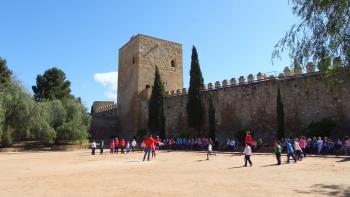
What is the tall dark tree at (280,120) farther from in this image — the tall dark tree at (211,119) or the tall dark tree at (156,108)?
the tall dark tree at (156,108)

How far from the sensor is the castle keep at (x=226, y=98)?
22.5m

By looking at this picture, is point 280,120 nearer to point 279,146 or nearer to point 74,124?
point 279,146

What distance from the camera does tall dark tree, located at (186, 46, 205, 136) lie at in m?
29.4

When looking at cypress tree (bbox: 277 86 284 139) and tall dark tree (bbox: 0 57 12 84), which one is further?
tall dark tree (bbox: 0 57 12 84)

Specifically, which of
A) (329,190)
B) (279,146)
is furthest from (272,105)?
(329,190)

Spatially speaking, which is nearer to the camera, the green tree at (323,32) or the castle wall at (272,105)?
the green tree at (323,32)

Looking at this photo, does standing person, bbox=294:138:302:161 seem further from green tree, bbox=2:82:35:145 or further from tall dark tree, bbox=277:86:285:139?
green tree, bbox=2:82:35:145

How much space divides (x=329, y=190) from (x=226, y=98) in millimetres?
20515

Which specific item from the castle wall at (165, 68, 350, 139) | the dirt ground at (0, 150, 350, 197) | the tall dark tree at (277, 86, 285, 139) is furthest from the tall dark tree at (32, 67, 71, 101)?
the dirt ground at (0, 150, 350, 197)

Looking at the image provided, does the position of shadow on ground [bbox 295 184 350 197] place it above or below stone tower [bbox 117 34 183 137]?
below

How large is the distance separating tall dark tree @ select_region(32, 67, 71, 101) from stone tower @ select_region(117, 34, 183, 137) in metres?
6.13

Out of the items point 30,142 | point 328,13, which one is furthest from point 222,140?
point 328,13

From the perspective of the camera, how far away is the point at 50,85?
1544 inches

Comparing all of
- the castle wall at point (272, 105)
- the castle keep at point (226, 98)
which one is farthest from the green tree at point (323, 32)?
the castle wall at point (272, 105)
